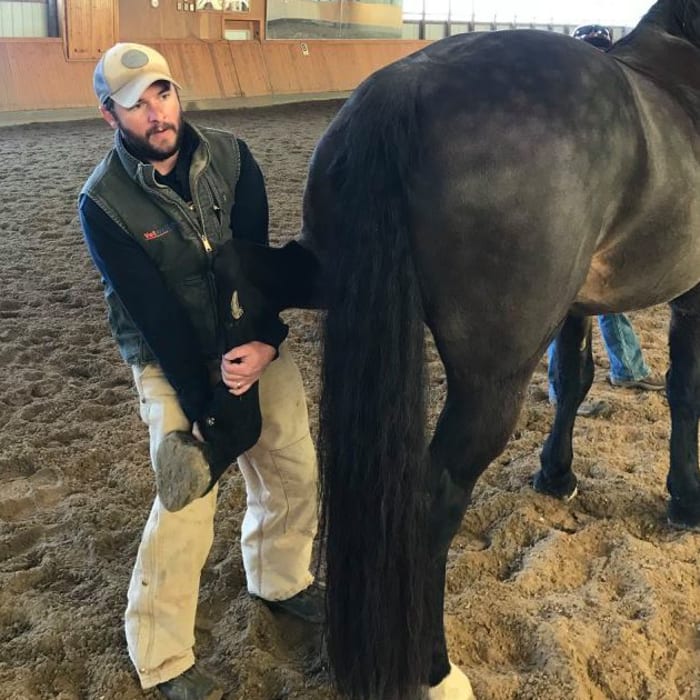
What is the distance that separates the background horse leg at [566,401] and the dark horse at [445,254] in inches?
35.0

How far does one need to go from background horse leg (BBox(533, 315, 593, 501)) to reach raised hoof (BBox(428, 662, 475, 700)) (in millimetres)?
970

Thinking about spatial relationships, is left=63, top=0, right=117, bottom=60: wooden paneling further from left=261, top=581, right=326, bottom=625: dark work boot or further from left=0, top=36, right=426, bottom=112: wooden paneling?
Answer: left=261, top=581, right=326, bottom=625: dark work boot

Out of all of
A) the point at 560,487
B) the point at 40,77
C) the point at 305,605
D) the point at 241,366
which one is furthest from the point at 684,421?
the point at 40,77

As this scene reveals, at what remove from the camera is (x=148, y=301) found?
67.6 inches

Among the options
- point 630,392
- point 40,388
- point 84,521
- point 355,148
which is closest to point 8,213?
point 40,388

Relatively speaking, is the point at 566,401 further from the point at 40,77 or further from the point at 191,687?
the point at 40,77

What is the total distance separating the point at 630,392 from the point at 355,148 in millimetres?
2373

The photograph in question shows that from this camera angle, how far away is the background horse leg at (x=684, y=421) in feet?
8.09

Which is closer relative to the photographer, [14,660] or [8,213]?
[14,660]

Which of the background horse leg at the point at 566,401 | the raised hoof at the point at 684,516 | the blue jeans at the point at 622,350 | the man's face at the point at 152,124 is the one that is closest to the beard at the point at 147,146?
the man's face at the point at 152,124

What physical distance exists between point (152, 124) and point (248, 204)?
0.30 metres

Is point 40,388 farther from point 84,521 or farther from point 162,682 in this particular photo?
point 162,682

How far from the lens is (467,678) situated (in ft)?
6.26

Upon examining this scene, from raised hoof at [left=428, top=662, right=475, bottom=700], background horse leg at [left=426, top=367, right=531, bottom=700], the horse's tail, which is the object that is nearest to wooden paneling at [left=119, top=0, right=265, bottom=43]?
the horse's tail
